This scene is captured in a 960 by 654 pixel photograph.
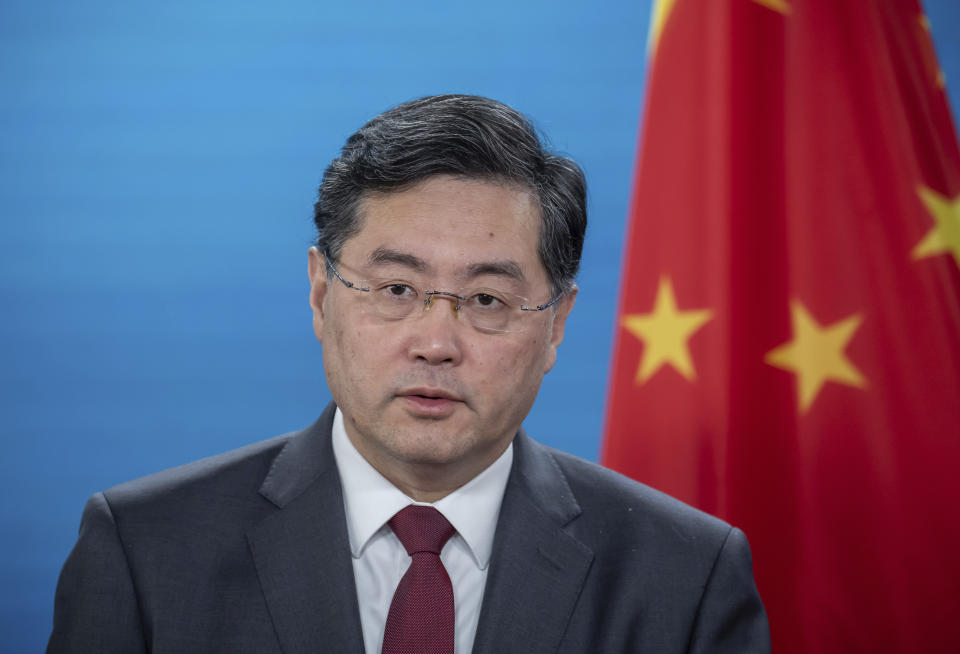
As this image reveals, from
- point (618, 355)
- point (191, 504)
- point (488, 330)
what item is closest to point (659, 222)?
point (618, 355)

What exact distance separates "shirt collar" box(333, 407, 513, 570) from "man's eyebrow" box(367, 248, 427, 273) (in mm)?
374

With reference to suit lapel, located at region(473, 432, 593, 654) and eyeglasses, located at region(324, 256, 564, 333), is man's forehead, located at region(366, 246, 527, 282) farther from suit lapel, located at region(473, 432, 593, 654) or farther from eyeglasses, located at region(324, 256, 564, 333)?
suit lapel, located at region(473, 432, 593, 654)

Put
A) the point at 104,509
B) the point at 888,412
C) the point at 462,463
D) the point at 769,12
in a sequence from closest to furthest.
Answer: the point at 104,509 → the point at 462,463 → the point at 888,412 → the point at 769,12

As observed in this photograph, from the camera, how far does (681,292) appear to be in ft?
7.54

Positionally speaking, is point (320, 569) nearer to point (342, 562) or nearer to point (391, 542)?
point (342, 562)

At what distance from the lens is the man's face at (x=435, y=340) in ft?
4.99

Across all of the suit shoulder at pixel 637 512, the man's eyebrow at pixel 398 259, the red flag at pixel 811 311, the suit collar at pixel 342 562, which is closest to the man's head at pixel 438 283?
the man's eyebrow at pixel 398 259

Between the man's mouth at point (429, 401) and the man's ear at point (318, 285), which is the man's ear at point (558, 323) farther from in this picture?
the man's ear at point (318, 285)

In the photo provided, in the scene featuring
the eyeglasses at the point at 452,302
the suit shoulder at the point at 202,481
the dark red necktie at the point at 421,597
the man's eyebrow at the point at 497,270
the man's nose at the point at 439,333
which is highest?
the man's eyebrow at the point at 497,270

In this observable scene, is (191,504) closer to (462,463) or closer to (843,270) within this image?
(462,463)

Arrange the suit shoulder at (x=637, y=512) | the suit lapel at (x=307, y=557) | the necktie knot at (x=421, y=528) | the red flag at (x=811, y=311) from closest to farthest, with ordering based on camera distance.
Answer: the suit lapel at (x=307, y=557) → the necktie knot at (x=421, y=528) → the suit shoulder at (x=637, y=512) → the red flag at (x=811, y=311)

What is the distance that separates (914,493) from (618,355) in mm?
821

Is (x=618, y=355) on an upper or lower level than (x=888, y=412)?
upper

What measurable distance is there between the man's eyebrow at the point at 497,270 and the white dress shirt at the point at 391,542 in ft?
1.35
